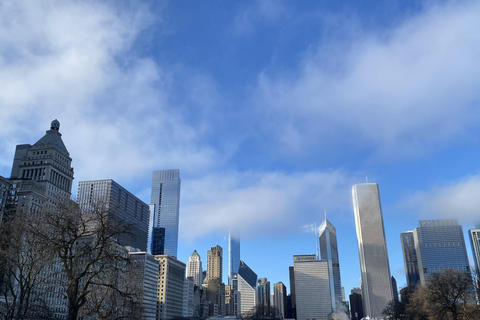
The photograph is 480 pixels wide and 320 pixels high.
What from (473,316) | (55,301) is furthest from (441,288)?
(55,301)

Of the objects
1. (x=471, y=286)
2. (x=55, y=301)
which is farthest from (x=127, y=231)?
(x=55, y=301)

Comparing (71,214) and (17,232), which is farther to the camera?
(17,232)

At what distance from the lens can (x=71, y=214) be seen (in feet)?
86.4

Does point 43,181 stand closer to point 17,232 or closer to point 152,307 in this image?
point 152,307

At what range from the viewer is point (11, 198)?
134 meters

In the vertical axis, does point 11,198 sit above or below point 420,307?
above

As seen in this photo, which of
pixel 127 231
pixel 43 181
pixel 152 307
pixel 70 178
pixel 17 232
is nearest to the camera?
pixel 127 231

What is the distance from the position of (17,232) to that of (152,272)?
17584 centimetres

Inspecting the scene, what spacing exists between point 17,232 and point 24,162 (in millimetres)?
139275

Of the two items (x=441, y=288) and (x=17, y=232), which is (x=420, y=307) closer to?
(x=441, y=288)

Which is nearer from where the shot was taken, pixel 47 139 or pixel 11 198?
pixel 11 198

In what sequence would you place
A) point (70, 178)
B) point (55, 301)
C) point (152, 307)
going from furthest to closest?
point (152, 307) < point (70, 178) < point (55, 301)

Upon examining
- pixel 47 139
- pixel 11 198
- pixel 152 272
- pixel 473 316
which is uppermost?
pixel 47 139

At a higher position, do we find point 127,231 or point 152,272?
point 152,272
